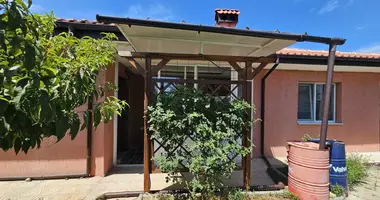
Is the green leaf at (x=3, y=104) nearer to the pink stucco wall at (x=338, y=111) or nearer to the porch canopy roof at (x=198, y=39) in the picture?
the porch canopy roof at (x=198, y=39)

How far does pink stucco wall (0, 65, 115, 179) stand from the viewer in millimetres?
5297

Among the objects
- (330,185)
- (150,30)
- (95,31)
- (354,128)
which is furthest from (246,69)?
(354,128)

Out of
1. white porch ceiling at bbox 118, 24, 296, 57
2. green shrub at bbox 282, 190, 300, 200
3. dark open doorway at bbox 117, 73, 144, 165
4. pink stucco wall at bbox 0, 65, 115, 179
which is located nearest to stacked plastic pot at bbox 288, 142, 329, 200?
green shrub at bbox 282, 190, 300, 200

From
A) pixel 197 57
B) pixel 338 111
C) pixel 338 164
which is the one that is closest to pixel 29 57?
pixel 197 57

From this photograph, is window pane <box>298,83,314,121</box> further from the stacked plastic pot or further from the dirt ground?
the stacked plastic pot

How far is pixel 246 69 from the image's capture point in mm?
4719

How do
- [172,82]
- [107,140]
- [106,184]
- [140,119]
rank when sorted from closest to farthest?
[172,82] < [106,184] < [107,140] < [140,119]

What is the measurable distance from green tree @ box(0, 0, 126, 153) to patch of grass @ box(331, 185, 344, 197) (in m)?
4.72

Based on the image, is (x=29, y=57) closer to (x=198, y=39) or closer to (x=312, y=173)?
(x=198, y=39)

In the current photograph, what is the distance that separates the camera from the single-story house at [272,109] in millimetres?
5461

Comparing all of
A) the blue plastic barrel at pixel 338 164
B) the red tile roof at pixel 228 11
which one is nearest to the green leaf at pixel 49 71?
the blue plastic barrel at pixel 338 164

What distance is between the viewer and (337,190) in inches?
179

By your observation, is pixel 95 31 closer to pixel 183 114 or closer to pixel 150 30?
pixel 150 30

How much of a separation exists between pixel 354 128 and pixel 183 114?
7.27m
